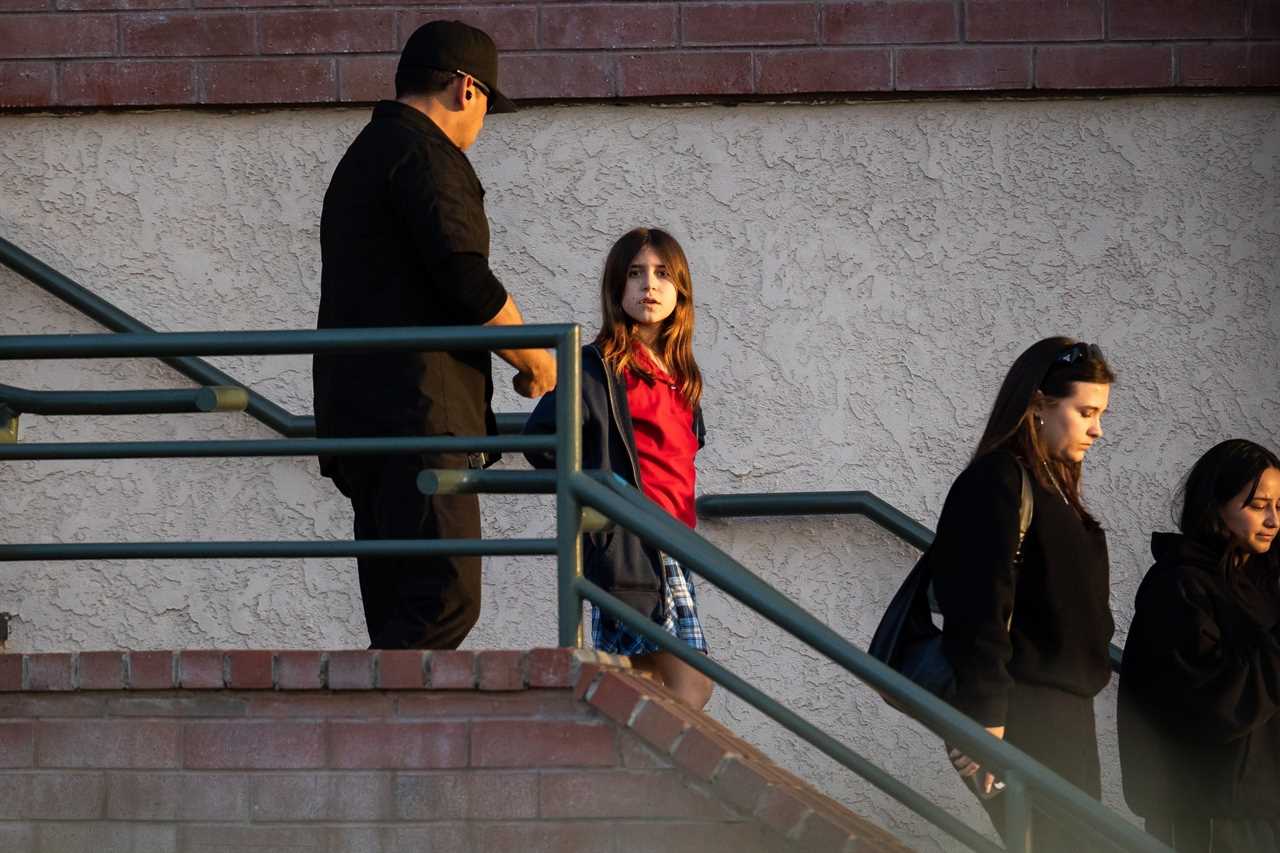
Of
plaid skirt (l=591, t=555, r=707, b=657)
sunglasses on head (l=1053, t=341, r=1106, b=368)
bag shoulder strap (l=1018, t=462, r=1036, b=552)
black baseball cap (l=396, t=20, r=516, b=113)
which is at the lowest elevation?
plaid skirt (l=591, t=555, r=707, b=657)

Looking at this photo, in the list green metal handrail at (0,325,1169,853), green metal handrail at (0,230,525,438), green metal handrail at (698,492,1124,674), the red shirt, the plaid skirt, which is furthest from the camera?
green metal handrail at (0,230,525,438)

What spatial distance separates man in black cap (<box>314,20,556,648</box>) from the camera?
3635 millimetres

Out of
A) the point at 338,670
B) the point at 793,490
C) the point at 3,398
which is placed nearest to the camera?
the point at 338,670

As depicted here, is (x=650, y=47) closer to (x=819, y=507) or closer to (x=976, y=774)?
(x=819, y=507)

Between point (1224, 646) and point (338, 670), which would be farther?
point (1224, 646)

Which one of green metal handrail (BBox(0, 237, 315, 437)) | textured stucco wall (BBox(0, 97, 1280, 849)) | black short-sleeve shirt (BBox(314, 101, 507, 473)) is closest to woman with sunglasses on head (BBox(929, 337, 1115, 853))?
black short-sleeve shirt (BBox(314, 101, 507, 473))

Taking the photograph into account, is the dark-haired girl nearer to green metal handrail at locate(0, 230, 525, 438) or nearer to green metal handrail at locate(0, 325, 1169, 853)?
green metal handrail at locate(0, 325, 1169, 853)

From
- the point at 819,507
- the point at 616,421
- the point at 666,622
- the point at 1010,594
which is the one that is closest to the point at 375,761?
the point at 666,622

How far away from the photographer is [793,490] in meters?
5.20

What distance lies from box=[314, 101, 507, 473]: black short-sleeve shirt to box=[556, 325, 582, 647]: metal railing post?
1.22ft

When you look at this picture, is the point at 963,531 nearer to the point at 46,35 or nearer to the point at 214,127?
the point at 214,127

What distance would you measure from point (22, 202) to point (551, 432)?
7.67ft

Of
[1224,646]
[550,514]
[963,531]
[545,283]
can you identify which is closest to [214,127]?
[545,283]

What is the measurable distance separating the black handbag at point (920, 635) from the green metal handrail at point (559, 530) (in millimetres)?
309
